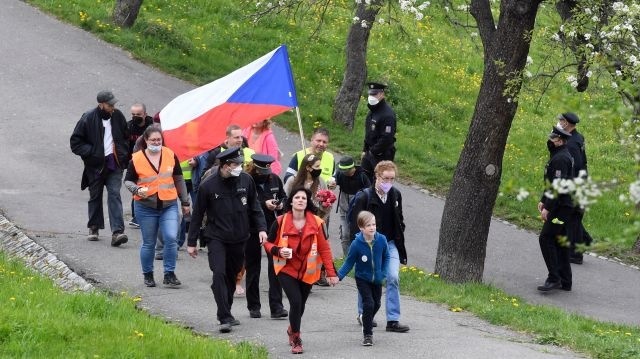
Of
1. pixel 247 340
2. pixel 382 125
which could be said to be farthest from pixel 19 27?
Answer: pixel 247 340

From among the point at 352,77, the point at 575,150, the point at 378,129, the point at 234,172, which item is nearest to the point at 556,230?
the point at 575,150

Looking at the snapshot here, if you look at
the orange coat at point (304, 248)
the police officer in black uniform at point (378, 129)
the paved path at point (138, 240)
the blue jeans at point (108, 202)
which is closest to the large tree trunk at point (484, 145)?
the paved path at point (138, 240)

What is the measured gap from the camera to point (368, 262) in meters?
10.7

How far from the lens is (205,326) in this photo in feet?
36.3

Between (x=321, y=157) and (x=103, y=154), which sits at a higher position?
(x=321, y=157)

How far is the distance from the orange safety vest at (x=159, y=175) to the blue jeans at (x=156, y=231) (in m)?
0.16

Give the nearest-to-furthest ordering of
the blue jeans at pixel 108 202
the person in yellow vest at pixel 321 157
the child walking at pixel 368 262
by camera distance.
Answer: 1. the child walking at pixel 368 262
2. the person in yellow vest at pixel 321 157
3. the blue jeans at pixel 108 202

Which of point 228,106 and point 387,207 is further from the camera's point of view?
point 228,106

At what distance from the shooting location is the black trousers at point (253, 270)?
11.6m

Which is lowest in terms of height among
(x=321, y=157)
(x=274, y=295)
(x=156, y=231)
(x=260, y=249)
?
(x=274, y=295)

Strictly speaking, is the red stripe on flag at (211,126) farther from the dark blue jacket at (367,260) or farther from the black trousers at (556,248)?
the black trousers at (556,248)

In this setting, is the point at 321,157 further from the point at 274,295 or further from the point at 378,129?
the point at 378,129

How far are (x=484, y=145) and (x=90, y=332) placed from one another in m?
5.93

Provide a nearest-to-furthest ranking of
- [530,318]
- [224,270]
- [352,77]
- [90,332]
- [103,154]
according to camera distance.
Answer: [90,332] → [224,270] → [530,318] → [103,154] → [352,77]
